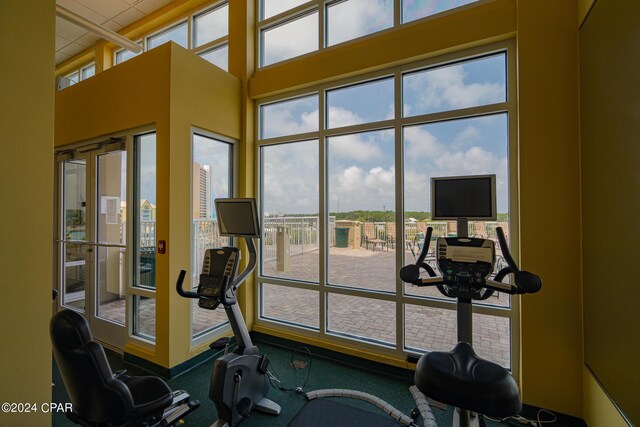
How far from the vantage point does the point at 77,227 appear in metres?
3.97

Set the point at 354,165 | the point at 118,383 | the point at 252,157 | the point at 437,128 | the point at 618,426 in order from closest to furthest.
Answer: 1. the point at 118,383
2. the point at 618,426
3. the point at 437,128
4. the point at 354,165
5. the point at 252,157

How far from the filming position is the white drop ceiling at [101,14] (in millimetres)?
4352

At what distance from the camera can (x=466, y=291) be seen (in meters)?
1.86

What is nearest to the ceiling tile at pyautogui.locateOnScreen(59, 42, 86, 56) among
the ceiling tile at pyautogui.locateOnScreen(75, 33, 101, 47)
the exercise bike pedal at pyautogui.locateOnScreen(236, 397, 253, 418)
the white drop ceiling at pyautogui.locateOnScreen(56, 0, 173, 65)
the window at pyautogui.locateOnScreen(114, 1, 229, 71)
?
the white drop ceiling at pyautogui.locateOnScreen(56, 0, 173, 65)

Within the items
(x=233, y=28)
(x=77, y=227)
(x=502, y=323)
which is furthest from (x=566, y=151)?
(x=77, y=227)

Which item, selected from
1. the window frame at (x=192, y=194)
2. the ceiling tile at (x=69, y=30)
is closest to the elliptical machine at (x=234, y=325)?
the window frame at (x=192, y=194)

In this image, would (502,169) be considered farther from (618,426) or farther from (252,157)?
(252,157)

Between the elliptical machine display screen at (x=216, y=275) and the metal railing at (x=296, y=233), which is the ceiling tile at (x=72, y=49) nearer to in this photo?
the metal railing at (x=296, y=233)

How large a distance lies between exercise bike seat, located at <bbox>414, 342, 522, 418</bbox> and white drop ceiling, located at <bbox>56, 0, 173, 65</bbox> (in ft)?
18.8

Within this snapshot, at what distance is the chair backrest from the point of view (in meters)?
1.40

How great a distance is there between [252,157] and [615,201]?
341 centimetres

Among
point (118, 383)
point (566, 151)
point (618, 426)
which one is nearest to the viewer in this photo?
point (118, 383)

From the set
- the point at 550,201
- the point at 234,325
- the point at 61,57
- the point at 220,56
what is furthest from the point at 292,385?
the point at 61,57

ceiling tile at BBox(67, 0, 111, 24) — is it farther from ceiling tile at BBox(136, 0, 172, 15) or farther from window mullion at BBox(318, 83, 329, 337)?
window mullion at BBox(318, 83, 329, 337)
